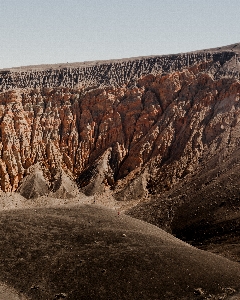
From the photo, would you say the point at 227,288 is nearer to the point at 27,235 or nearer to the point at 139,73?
the point at 27,235

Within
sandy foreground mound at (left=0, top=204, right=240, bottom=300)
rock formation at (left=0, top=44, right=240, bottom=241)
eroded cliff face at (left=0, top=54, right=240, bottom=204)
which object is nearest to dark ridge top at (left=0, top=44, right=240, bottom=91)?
rock formation at (left=0, top=44, right=240, bottom=241)

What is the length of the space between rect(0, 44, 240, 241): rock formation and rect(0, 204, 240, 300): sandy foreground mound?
67.1 feet

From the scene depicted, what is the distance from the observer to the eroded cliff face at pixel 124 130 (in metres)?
55.4

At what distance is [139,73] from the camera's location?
7262cm

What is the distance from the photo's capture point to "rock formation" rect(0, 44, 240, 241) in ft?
181

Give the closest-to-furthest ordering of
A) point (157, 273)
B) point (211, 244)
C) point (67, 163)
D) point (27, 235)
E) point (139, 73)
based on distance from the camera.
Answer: point (157, 273)
point (27, 235)
point (211, 244)
point (67, 163)
point (139, 73)

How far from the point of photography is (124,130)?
65.2 metres

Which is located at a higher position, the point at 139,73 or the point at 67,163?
the point at 139,73

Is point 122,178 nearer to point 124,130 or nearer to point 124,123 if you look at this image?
point 124,130

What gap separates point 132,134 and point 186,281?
141 feet

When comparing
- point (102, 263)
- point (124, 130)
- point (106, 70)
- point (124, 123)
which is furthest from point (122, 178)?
point (102, 263)

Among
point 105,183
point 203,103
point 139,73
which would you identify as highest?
point 139,73

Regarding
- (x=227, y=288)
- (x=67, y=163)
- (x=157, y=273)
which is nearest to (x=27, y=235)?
(x=157, y=273)

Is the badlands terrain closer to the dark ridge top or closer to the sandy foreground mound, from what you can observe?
the sandy foreground mound
